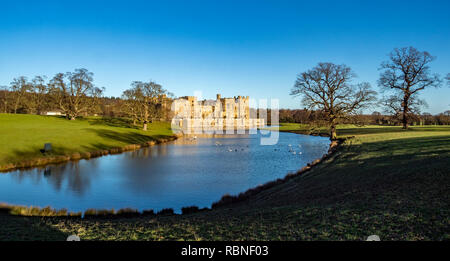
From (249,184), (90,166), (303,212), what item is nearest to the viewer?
(303,212)

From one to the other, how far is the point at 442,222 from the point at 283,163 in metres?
18.2

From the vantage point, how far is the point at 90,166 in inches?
918

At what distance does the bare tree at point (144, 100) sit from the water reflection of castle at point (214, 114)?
2210cm

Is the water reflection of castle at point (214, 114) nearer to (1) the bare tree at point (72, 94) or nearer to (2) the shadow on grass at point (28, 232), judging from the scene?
(1) the bare tree at point (72, 94)

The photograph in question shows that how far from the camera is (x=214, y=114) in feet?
370

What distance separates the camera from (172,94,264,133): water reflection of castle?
90713 mm

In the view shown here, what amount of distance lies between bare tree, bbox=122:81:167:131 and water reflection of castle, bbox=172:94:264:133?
22102 mm

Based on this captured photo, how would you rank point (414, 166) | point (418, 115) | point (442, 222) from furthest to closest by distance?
point (418, 115)
point (414, 166)
point (442, 222)

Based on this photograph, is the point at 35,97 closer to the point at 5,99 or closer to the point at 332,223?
the point at 5,99

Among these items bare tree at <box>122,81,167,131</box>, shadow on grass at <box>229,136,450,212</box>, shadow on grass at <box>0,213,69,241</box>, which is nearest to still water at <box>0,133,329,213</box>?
shadow on grass at <box>229,136,450,212</box>

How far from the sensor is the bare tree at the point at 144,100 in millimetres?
59253
